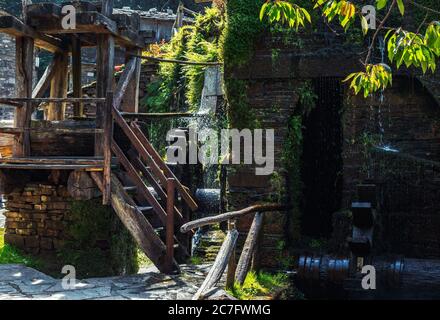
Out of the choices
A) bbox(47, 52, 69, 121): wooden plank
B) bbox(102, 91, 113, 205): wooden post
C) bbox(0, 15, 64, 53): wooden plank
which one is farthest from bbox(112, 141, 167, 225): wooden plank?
bbox(47, 52, 69, 121): wooden plank

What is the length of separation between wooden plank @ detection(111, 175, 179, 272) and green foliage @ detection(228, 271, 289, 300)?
1.15m

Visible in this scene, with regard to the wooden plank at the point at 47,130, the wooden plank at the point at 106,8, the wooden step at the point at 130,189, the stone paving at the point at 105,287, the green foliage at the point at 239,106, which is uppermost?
the wooden plank at the point at 106,8

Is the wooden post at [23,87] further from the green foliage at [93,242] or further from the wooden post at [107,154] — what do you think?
the wooden post at [107,154]

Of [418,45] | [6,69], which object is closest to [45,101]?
[418,45]

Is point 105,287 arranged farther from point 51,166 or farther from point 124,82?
point 124,82

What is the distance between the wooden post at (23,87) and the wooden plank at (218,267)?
4.06m

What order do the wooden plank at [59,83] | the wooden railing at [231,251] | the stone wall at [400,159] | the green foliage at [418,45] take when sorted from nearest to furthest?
the green foliage at [418,45] → the wooden railing at [231,251] → the stone wall at [400,159] → the wooden plank at [59,83]

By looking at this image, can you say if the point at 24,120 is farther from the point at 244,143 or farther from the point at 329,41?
the point at 329,41

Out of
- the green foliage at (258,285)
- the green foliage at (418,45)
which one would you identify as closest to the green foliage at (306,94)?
the green foliage at (258,285)

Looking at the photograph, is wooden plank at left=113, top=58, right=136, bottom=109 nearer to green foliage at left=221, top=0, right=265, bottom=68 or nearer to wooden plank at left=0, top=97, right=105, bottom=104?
wooden plank at left=0, top=97, right=105, bottom=104

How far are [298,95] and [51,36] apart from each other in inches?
186

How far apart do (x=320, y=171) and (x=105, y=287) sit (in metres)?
4.18

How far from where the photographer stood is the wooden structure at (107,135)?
7609 mm

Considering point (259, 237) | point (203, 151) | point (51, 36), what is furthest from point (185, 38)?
point (259, 237)
